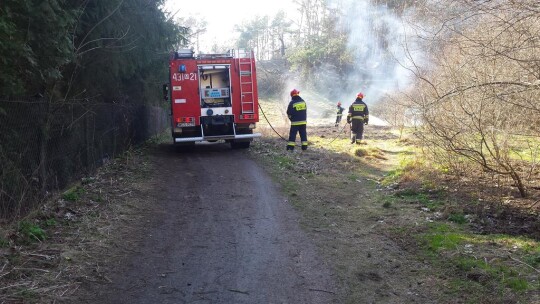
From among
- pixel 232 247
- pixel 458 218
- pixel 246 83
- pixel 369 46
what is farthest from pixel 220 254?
pixel 369 46

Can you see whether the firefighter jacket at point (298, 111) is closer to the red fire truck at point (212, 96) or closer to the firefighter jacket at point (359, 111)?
the red fire truck at point (212, 96)

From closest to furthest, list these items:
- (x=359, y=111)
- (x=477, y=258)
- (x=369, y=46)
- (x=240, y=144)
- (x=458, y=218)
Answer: (x=477, y=258)
(x=458, y=218)
(x=240, y=144)
(x=359, y=111)
(x=369, y=46)

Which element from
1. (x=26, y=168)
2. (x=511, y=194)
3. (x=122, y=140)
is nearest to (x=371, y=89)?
(x=122, y=140)

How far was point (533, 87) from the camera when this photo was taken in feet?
18.3

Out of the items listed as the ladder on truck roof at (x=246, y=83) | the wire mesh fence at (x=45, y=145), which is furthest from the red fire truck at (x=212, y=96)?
the wire mesh fence at (x=45, y=145)

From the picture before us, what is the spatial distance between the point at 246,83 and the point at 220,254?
384 inches

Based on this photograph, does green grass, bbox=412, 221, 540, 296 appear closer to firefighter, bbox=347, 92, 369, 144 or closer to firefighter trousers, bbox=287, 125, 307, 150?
firefighter trousers, bbox=287, 125, 307, 150

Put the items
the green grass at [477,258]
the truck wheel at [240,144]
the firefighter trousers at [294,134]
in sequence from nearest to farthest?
the green grass at [477,258]
the firefighter trousers at [294,134]
the truck wheel at [240,144]

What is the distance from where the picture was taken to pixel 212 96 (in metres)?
14.8

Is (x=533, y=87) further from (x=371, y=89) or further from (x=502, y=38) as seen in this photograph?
(x=371, y=89)

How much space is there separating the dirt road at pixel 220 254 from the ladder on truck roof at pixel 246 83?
5534mm

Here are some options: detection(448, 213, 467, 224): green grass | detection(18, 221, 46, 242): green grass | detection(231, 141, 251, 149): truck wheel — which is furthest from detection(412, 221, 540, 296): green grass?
detection(231, 141, 251, 149): truck wheel

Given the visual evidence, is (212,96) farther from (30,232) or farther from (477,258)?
(477,258)

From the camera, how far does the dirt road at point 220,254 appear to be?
14.6 ft
